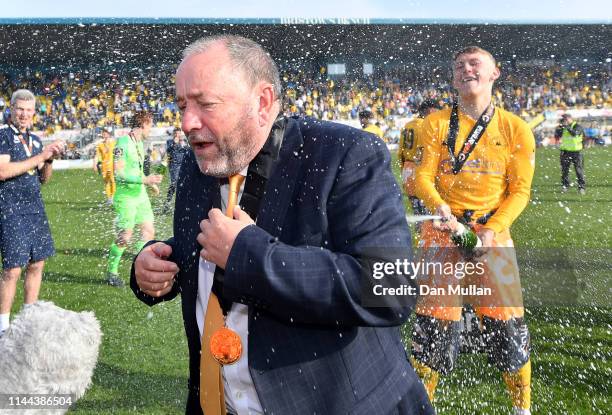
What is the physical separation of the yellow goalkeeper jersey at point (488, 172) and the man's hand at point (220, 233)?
2.58 meters

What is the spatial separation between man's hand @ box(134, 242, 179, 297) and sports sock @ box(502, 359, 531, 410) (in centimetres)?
279

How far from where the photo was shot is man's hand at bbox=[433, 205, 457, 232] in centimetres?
381

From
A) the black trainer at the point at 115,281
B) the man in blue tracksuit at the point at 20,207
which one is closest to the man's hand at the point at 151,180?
the black trainer at the point at 115,281

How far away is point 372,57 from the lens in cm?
3578

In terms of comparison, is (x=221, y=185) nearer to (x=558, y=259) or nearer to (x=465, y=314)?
(x=465, y=314)

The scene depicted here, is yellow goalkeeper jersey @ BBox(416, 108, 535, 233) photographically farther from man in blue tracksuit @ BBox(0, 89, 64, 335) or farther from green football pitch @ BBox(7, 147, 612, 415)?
man in blue tracksuit @ BBox(0, 89, 64, 335)

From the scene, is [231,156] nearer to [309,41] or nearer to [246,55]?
[246,55]

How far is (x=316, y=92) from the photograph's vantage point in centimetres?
3316

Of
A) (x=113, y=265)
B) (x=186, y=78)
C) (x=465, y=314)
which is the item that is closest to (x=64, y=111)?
(x=113, y=265)

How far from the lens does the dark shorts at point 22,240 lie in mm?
5875

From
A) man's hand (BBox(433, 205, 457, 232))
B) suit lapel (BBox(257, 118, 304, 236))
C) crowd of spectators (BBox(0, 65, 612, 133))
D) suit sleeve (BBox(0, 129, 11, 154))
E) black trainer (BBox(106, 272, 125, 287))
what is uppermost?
suit lapel (BBox(257, 118, 304, 236))

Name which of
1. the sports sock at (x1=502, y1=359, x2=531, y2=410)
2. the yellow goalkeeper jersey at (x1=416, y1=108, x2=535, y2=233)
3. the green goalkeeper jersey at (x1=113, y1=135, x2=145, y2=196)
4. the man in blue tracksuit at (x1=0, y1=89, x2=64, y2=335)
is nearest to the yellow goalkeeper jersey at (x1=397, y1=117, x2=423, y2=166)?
the yellow goalkeeper jersey at (x1=416, y1=108, x2=535, y2=233)

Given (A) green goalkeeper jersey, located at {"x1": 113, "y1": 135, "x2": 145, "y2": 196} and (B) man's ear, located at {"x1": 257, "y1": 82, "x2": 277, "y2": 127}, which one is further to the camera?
(A) green goalkeeper jersey, located at {"x1": 113, "y1": 135, "x2": 145, "y2": 196}

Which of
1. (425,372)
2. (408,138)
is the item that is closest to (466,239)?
(425,372)
